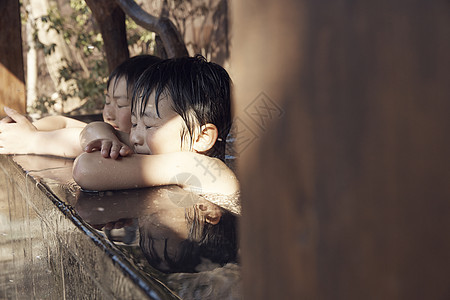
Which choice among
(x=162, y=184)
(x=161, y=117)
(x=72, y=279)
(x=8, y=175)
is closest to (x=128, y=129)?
(x=8, y=175)

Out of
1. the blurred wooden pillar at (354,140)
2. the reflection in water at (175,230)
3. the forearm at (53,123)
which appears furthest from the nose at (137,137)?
the blurred wooden pillar at (354,140)

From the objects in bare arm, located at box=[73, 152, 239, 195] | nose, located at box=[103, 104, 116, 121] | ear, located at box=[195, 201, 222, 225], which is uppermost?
nose, located at box=[103, 104, 116, 121]

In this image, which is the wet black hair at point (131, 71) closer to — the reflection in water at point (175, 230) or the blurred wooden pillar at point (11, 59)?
the blurred wooden pillar at point (11, 59)

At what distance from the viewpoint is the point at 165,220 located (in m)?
1.57

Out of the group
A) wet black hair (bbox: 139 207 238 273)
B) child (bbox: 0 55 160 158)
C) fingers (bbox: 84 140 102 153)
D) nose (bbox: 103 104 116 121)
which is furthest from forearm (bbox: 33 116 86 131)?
wet black hair (bbox: 139 207 238 273)

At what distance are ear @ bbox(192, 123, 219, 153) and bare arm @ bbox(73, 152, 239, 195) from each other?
236 millimetres

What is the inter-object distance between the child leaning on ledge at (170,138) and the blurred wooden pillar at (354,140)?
149cm

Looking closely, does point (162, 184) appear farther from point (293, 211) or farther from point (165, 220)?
point (293, 211)

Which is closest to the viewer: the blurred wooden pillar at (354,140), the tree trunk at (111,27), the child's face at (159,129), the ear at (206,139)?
the blurred wooden pillar at (354,140)

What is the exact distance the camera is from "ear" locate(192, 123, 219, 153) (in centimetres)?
246

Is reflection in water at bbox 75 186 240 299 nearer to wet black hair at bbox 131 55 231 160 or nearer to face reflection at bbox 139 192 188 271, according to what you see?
face reflection at bbox 139 192 188 271

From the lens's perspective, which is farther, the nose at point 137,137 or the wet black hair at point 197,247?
the nose at point 137,137

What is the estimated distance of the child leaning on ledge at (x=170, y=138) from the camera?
2.00 meters

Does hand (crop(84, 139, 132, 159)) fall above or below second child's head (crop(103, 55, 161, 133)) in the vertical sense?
below
